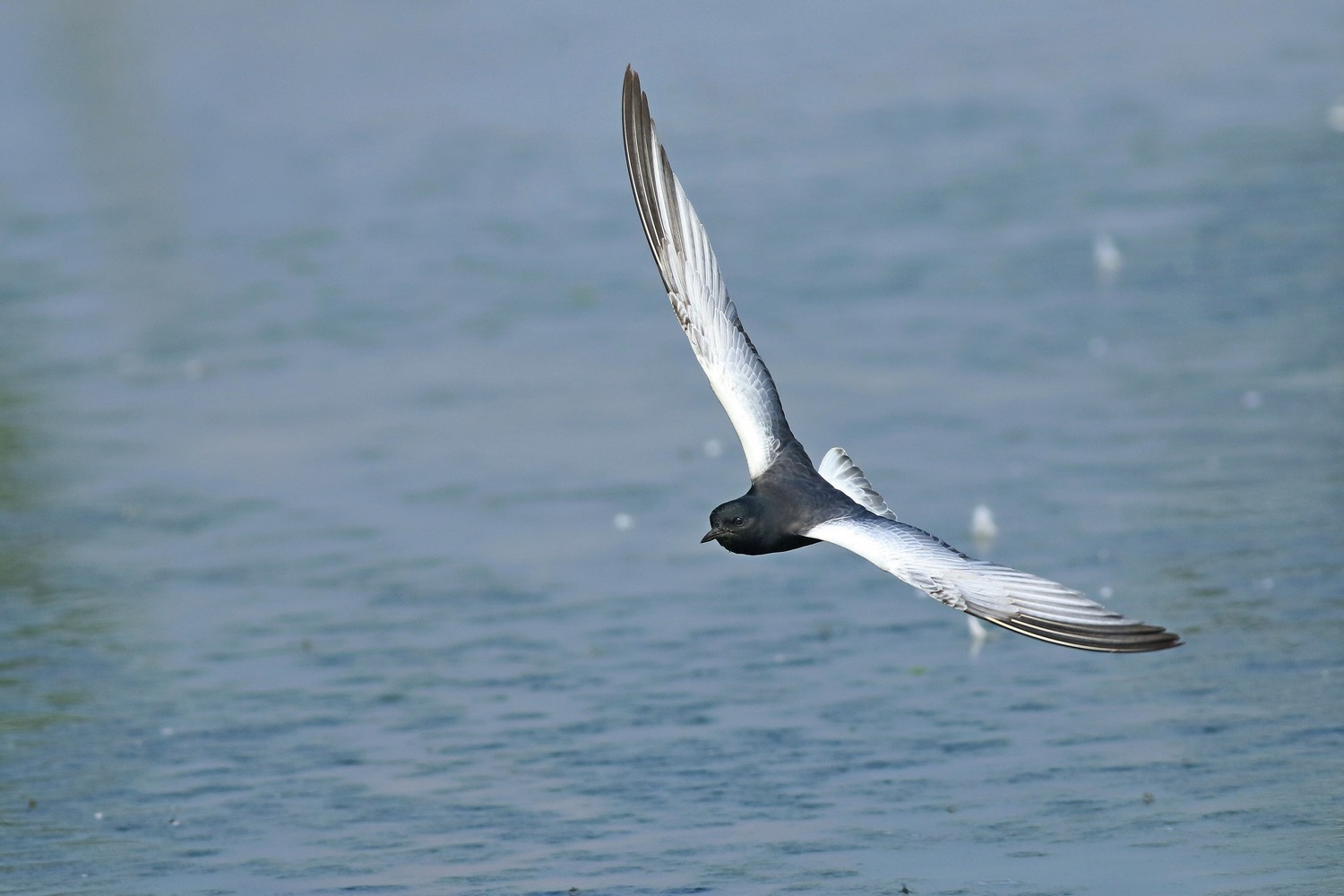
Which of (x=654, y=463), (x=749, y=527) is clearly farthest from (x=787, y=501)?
(x=654, y=463)

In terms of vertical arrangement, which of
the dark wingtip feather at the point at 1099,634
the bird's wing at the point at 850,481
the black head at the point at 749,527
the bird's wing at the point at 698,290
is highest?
the bird's wing at the point at 698,290

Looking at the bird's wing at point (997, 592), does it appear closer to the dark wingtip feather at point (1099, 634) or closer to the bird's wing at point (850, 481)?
the dark wingtip feather at point (1099, 634)

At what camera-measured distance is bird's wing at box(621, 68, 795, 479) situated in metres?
7.93

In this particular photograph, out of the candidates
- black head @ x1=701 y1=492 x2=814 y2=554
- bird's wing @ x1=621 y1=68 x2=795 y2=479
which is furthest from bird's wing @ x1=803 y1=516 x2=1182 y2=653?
bird's wing @ x1=621 y1=68 x2=795 y2=479

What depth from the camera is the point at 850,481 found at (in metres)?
7.93

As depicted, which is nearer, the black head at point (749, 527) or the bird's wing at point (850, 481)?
the black head at point (749, 527)

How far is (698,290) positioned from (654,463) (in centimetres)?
302

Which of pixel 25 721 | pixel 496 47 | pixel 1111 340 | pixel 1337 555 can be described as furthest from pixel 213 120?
pixel 1337 555

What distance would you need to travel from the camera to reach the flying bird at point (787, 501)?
6188mm

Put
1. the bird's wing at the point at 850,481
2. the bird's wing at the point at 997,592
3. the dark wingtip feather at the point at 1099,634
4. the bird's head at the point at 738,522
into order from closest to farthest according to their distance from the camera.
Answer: the dark wingtip feather at the point at 1099,634, the bird's wing at the point at 997,592, the bird's head at the point at 738,522, the bird's wing at the point at 850,481

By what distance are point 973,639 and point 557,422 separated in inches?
152

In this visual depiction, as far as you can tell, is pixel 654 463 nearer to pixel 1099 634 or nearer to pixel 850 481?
pixel 850 481

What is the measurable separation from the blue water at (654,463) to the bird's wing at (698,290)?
1.10 metres

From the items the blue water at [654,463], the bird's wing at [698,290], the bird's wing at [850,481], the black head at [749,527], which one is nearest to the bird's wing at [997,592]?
the black head at [749,527]
